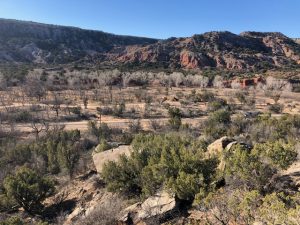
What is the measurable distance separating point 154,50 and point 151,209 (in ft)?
461

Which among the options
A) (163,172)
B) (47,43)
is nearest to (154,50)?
(47,43)

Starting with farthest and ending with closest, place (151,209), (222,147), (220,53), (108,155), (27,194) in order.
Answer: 1. (220,53)
2. (108,155)
3. (27,194)
4. (222,147)
5. (151,209)

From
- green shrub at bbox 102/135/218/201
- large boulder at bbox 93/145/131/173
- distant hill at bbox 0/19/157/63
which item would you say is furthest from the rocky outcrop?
distant hill at bbox 0/19/157/63

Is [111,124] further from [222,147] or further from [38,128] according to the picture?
[222,147]

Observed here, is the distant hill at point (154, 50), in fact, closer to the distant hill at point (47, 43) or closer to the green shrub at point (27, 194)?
the distant hill at point (47, 43)

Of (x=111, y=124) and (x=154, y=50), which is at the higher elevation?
(x=154, y=50)

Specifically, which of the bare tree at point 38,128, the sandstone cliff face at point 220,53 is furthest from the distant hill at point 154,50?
the bare tree at point 38,128

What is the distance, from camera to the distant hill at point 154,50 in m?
136

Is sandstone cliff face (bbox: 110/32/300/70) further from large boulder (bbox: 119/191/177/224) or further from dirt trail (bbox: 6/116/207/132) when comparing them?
large boulder (bbox: 119/191/177/224)

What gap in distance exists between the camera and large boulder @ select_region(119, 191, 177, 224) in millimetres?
12367

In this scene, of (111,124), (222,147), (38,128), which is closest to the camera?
(222,147)

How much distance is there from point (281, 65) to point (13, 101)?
107445 millimetres

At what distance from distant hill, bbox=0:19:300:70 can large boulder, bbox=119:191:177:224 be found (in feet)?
399

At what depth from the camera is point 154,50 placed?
149625 mm
